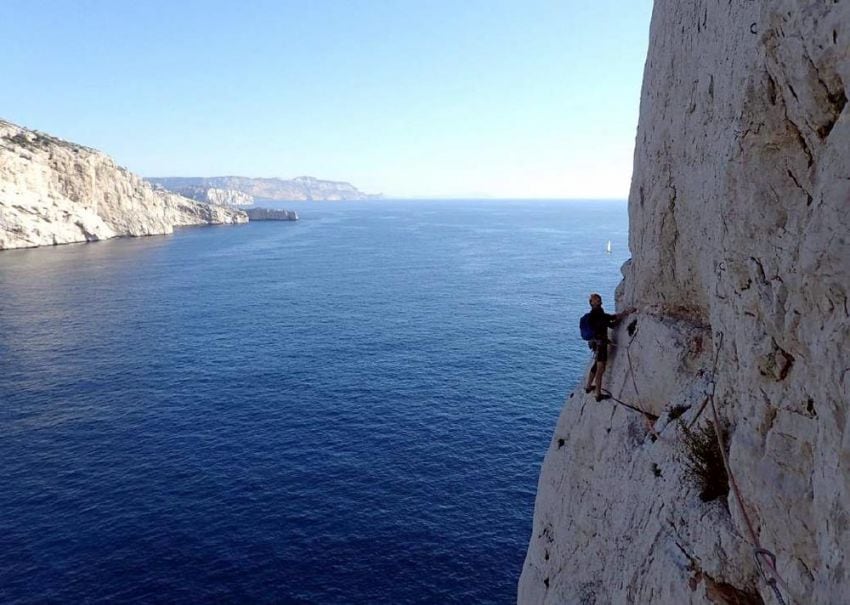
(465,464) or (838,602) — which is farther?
(465,464)

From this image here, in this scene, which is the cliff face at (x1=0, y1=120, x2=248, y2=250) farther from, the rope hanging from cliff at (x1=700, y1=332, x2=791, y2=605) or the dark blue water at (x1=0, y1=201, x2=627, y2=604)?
the rope hanging from cliff at (x1=700, y1=332, x2=791, y2=605)

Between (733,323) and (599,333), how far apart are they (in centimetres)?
715

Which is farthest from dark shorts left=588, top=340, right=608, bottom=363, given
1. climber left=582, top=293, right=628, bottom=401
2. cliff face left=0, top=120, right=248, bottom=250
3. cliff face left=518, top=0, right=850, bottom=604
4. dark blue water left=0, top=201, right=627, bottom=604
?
cliff face left=0, top=120, right=248, bottom=250

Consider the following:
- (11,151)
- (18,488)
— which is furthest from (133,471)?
(11,151)

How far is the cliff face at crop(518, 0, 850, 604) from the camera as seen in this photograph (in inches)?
258

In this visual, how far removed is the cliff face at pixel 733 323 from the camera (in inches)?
258

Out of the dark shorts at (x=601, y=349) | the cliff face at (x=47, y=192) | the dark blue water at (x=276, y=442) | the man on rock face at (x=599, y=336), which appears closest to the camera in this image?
the man on rock face at (x=599, y=336)

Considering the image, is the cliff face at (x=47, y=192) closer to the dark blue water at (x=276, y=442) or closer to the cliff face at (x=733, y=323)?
the dark blue water at (x=276, y=442)

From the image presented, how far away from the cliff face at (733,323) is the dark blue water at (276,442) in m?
24.8

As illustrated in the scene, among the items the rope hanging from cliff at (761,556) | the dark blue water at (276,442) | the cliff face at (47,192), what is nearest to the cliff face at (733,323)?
the rope hanging from cliff at (761,556)

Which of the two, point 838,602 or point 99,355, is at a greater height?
point 838,602

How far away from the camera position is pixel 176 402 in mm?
57656

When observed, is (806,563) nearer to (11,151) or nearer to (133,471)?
(133,471)

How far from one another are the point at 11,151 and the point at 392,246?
108m
